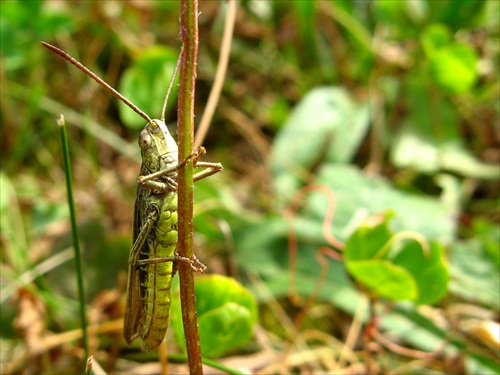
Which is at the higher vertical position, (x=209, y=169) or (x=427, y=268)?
(x=209, y=169)

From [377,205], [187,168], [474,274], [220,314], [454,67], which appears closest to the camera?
[187,168]

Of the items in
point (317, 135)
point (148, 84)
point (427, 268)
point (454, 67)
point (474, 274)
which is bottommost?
point (474, 274)

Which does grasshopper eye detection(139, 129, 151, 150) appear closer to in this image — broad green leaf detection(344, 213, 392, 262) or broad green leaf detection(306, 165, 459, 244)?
broad green leaf detection(344, 213, 392, 262)

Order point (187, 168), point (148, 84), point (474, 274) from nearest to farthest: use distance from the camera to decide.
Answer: point (187, 168) → point (474, 274) → point (148, 84)

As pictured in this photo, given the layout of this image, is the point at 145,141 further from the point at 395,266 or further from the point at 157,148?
the point at 395,266

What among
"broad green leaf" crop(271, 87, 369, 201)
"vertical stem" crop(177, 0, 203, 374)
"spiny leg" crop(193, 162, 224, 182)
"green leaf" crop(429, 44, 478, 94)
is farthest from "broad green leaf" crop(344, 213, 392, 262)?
"green leaf" crop(429, 44, 478, 94)

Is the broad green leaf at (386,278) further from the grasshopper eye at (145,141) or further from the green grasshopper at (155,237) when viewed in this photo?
the grasshopper eye at (145,141)

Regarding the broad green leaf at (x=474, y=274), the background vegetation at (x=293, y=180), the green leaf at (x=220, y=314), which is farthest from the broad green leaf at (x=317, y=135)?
the green leaf at (x=220, y=314)

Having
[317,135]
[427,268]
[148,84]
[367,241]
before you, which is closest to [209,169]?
[367,241]
